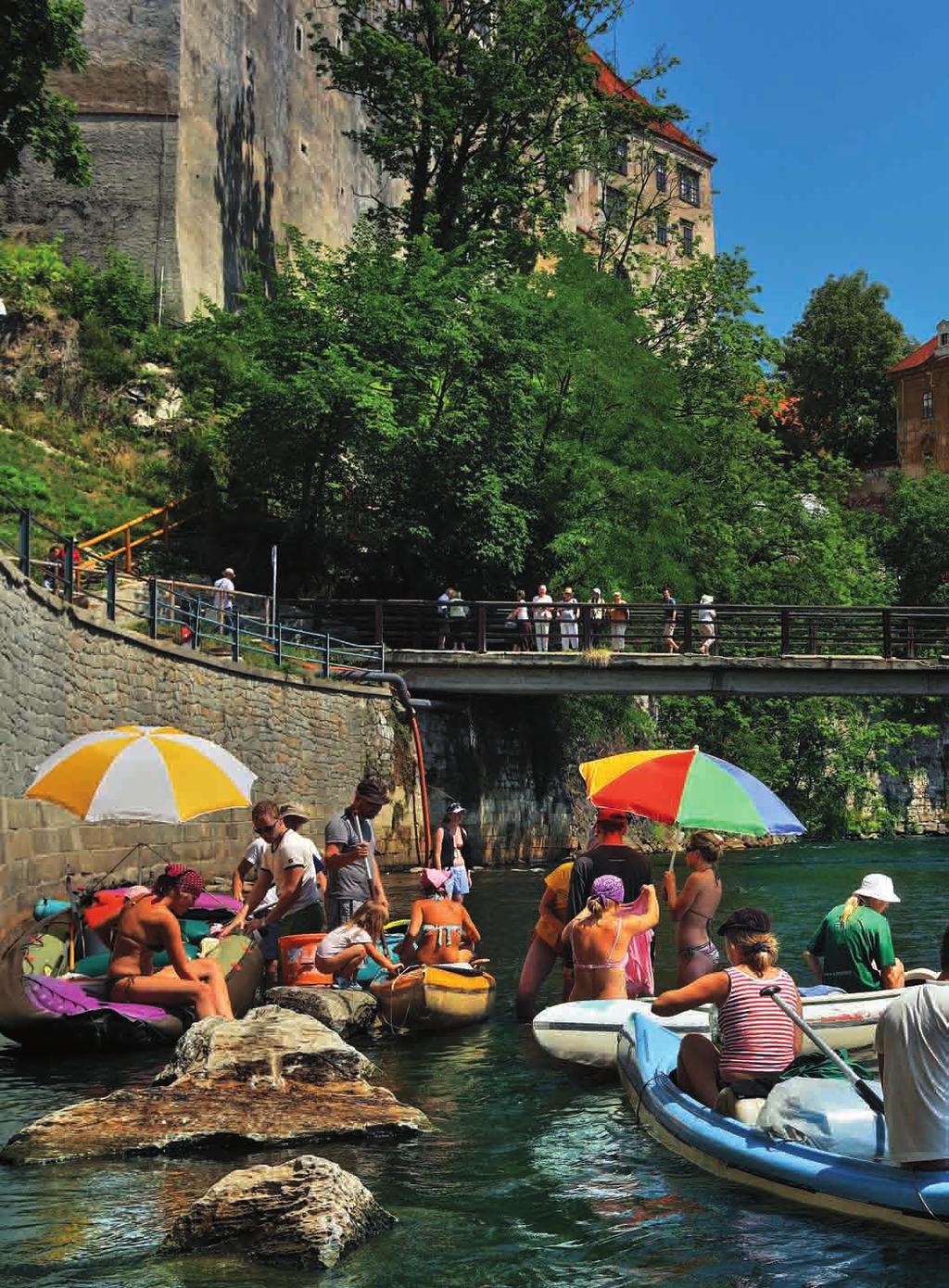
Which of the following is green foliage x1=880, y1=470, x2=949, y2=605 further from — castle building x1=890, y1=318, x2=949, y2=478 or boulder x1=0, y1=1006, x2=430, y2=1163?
boulder x1=0, y1=1006, x2=430, y2=1163

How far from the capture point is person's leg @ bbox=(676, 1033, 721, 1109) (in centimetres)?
971

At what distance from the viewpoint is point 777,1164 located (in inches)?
340

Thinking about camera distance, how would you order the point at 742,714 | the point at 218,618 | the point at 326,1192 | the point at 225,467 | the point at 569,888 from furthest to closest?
1. the point at 742,714
2. the point at 225,467
3. the point at 218,618
4. the point at 569,888
5. the point at 326,1192

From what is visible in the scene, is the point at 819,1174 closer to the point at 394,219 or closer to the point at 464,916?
the point at 464,916

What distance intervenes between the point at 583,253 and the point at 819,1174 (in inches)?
1619

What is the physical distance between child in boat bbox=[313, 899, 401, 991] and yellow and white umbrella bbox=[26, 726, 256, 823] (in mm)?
1342

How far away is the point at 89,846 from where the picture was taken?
19531mm

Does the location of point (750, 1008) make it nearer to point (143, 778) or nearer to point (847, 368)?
point (143, 778)

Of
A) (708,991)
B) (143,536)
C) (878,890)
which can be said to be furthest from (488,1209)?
(143,536)

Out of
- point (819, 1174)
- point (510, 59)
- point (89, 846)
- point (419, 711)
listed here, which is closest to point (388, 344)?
point (419, 711)

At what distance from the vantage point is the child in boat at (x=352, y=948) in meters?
14.2

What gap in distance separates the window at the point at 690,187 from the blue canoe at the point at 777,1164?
84071 millimetres

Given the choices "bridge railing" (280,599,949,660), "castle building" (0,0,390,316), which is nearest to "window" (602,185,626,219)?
"castle building" (0,0,390,316)

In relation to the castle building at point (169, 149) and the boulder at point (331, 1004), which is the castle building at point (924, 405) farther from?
the boulder at point (331, 1004)
